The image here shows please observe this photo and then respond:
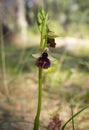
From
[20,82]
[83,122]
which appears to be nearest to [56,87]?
[20,82]

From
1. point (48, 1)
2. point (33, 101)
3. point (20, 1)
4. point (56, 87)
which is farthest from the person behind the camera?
point (48, 1)

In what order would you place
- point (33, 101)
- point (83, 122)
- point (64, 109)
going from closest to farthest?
point (83, 122) → point (64, 109) → point (33, 101)

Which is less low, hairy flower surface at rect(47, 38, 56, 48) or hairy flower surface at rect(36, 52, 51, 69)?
hairy flower surface at rect(47, 38, 56, 48)

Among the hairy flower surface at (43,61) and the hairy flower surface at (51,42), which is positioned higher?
the hairy flower surface at (51,42)

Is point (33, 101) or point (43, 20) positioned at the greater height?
point (43, 20)

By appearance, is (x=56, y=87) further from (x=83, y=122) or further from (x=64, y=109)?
(x=83, y=122)

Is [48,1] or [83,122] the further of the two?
[48,1]

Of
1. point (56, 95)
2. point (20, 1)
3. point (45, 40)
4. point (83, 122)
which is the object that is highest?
point (45, 40)
